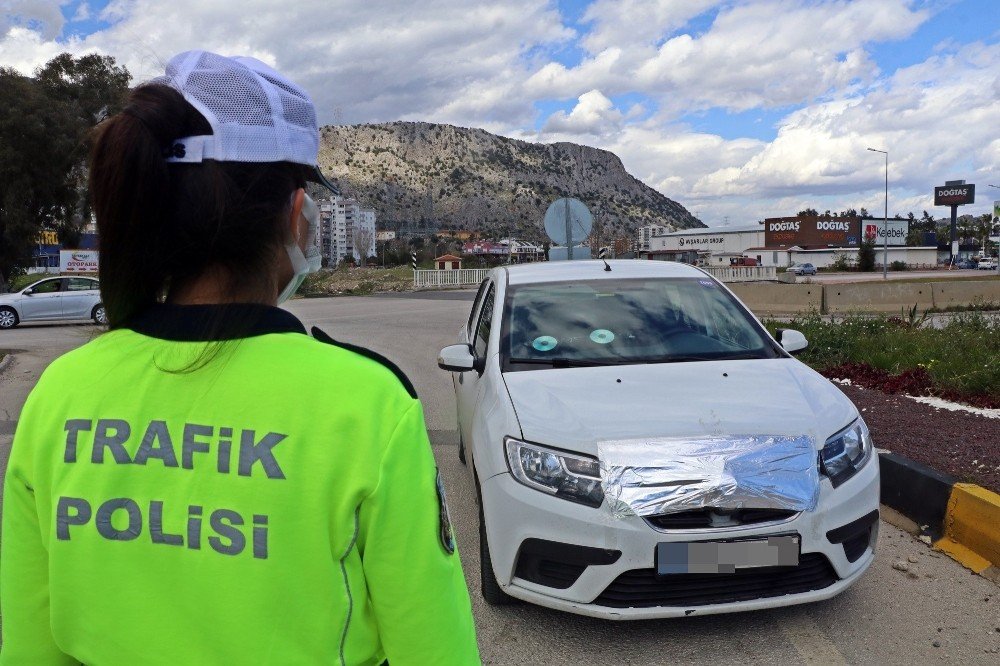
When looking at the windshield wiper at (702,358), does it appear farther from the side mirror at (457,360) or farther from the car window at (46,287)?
the car window at (46,287)

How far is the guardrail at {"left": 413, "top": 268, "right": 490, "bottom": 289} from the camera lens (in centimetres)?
4475

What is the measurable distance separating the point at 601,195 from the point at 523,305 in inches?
7567

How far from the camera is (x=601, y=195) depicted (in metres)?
193

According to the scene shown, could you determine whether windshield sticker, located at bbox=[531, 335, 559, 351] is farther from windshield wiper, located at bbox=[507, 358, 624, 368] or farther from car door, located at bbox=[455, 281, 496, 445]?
car door, located at bbox=[455, 281, 496, 445]

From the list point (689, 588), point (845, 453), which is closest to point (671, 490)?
point (689, 588)

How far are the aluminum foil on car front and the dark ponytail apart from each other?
236cm

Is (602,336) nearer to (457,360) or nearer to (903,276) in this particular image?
(457,360)

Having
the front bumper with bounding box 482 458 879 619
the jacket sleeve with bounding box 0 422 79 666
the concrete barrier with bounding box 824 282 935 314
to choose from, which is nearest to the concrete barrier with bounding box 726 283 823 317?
the concrete barrier with bounding box 824 282 935 314

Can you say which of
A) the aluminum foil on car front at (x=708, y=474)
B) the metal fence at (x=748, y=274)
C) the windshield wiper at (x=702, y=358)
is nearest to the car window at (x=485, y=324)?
the windshield wiper at (x=702, y=358)

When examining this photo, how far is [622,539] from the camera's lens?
3.24 meters

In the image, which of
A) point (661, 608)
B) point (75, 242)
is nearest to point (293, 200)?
point (661, 608)

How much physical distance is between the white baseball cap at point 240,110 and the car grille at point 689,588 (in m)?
2.54

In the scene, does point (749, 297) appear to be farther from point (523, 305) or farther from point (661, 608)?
point (661, 608)

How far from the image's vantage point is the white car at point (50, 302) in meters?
21.8
